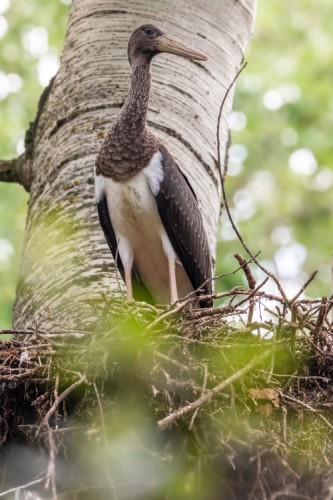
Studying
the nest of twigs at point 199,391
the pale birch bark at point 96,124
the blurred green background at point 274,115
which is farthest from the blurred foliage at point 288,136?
the nest of twigs at point 199,391

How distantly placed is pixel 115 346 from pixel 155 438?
40 cm

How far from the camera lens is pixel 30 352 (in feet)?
14.6

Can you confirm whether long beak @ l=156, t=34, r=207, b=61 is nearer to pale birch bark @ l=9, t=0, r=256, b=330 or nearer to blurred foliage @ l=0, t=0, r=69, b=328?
pale birch bark @ l=9, t=0, r=256, b=330

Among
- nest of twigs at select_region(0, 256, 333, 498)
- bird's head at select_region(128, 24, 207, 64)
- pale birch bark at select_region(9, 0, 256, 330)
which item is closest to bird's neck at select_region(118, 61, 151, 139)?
bird's head at select_region(128, 24, 207, 64)

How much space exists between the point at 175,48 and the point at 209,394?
2.77 meters

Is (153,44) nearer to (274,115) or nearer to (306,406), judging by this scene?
(306,406)

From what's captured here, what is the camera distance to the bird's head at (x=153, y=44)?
6.26m

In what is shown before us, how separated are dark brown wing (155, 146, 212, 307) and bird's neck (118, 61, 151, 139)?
18cm

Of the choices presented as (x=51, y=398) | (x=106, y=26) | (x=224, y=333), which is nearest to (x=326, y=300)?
(x=224, y=333)

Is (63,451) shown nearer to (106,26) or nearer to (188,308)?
(188,308)

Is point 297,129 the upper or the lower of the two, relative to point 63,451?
upper

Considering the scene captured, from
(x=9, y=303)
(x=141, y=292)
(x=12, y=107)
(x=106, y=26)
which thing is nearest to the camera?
(x=141, y=292)

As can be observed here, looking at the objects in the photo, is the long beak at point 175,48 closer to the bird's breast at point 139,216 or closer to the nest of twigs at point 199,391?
the bird's breast at point 139,216

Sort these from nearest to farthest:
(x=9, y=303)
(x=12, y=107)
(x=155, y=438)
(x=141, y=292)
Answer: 1. (x=155, y=438)
2. (x=141, y=292)
3. (x=9, y=303)
4. (x=12, y=107)
